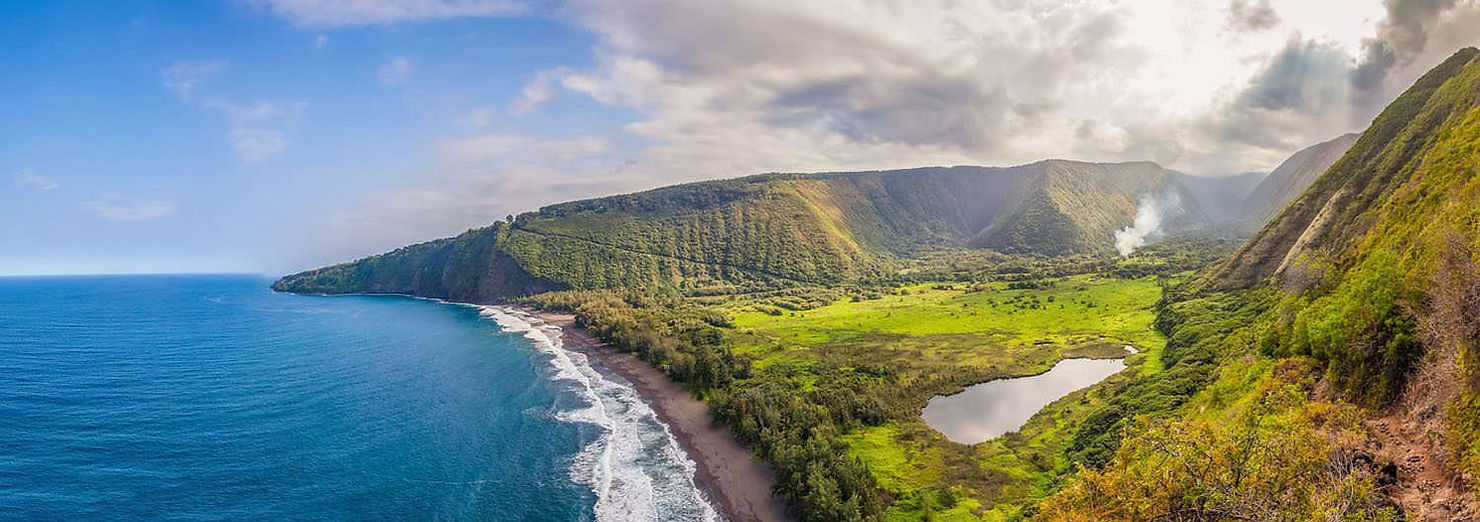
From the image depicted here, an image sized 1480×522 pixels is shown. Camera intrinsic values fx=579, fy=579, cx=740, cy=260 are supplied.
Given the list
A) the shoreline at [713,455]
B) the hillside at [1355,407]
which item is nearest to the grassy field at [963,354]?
the shoreline at [713,455]

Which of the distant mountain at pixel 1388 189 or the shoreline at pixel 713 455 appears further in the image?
the shoreline at pixel 713 455

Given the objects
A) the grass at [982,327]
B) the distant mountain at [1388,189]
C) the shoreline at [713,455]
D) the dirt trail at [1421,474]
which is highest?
the distant mountain at [1388,189]

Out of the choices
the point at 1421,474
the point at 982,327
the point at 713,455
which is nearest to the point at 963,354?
the point at 982,327

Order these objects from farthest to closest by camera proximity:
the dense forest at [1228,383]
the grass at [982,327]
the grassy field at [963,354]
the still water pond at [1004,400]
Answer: the grass at [982,327] < the still water pond at [1004,400] < the grassy field at [963,354] < the dense forest at [1228,383]

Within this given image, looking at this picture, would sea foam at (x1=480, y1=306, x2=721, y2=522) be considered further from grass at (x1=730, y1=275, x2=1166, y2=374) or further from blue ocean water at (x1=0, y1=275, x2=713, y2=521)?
grass at (x1=730, y1=275, x2=1166, y2=374)

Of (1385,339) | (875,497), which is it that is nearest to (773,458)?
(875,497)

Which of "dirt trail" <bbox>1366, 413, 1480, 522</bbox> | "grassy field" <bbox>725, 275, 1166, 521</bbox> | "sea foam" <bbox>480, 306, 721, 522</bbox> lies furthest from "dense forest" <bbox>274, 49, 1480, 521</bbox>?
"sea foam" <bbox>480, 306, 721, 522</bbox>

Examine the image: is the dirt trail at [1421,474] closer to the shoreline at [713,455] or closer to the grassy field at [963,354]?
the grassy field at [963,354]

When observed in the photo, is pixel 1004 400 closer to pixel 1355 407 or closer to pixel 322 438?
pixel 1355 407
